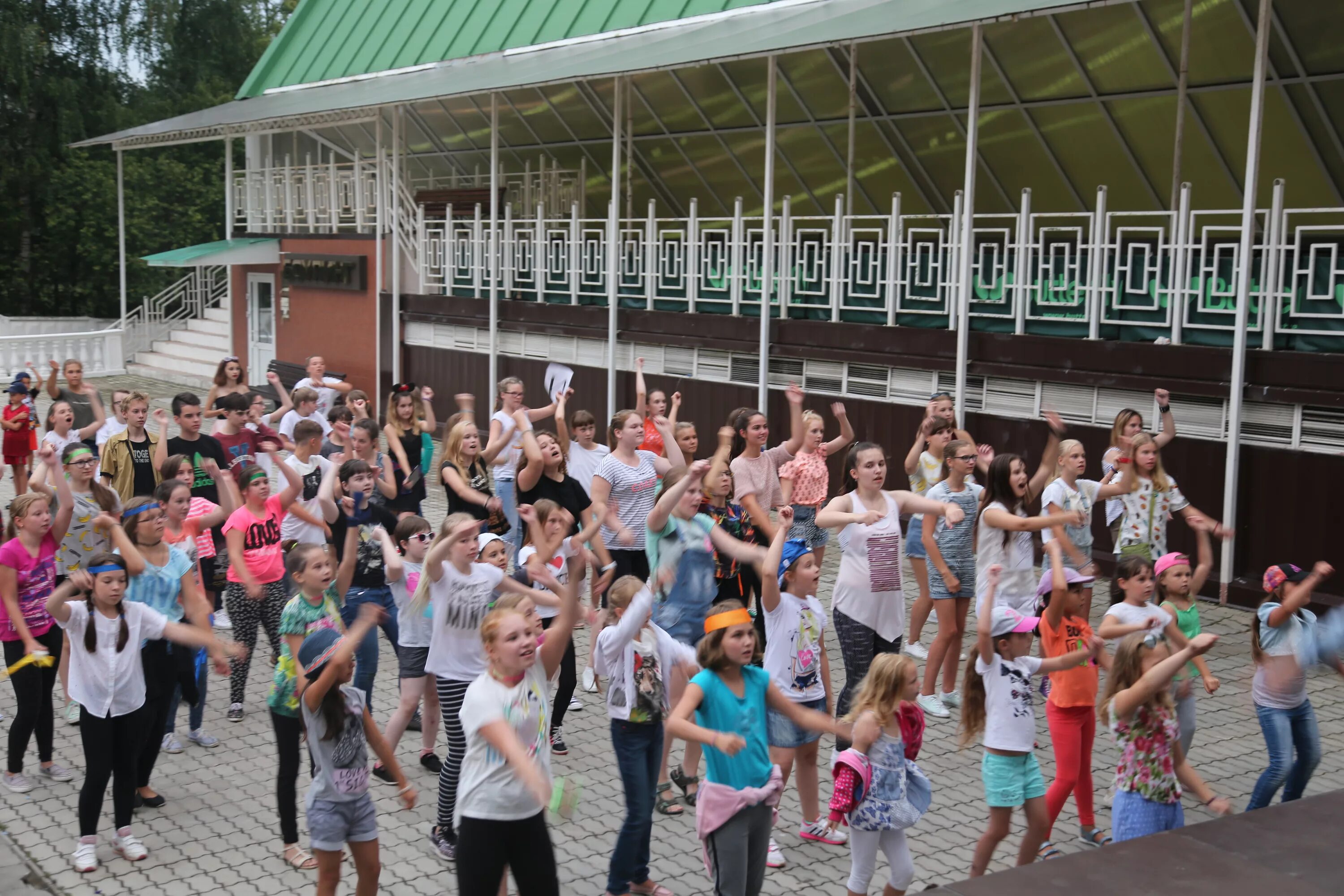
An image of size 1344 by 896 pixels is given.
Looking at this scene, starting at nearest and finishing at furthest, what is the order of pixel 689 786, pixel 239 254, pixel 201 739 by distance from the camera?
pixel 689 786 < pixel 201 739 < pixel 239 254

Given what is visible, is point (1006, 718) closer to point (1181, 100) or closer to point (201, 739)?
point (201, 739)

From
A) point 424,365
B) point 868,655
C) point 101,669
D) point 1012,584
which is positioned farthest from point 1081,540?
point 424,365

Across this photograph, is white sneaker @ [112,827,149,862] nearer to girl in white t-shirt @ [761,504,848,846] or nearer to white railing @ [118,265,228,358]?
girl in white t-shirt @ [761,504,848,846]

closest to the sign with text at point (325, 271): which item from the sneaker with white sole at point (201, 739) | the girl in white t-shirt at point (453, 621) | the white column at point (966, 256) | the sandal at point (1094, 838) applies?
the white column at point (966, 256)

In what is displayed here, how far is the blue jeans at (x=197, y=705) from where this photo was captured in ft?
25.2

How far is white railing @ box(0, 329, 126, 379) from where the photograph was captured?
29766mm

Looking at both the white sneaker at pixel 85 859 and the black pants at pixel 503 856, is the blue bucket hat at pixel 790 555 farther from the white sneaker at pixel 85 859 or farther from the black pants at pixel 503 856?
the white sneaker at pixel 85 859

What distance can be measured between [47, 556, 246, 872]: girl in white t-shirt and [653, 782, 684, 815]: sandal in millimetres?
2413

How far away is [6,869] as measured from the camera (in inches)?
252

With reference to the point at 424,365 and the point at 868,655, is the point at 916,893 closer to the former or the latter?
the point at 868,655

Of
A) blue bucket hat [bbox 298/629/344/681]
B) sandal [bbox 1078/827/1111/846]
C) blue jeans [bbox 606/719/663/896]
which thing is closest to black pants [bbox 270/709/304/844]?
blue bucket hat [bbox 298/629/344/681]

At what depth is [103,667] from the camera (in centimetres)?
621

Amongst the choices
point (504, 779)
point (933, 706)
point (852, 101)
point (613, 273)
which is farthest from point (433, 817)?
point (852, 101)

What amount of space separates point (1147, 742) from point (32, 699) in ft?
18.9
